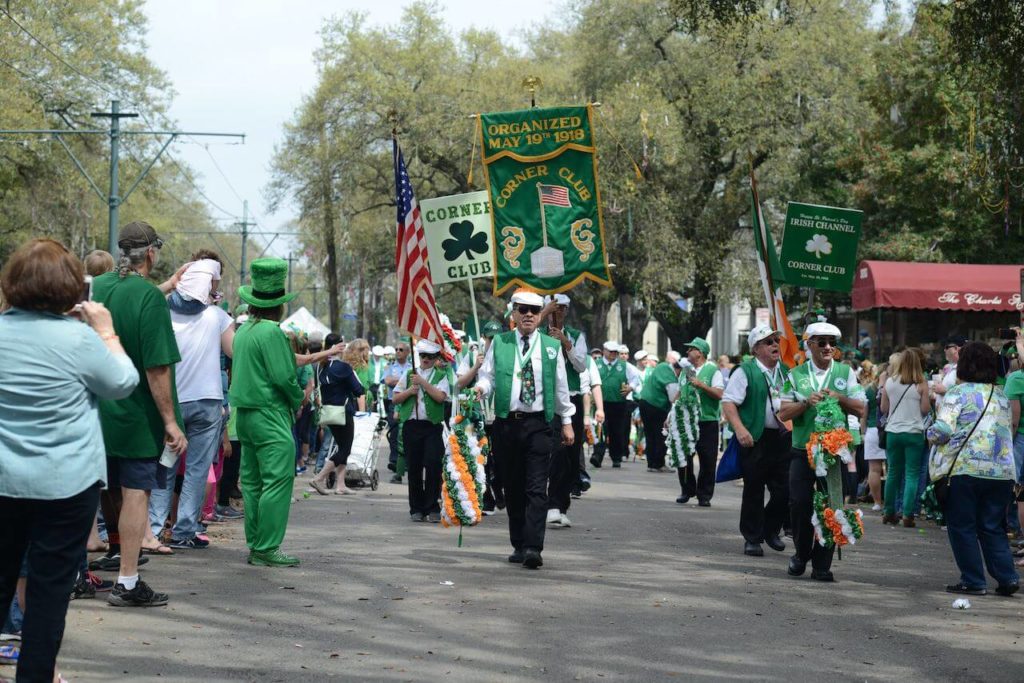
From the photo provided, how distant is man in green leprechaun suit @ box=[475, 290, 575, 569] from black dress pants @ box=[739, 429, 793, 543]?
6.74 feet

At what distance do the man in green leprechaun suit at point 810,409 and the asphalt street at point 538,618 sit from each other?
20 centimetres

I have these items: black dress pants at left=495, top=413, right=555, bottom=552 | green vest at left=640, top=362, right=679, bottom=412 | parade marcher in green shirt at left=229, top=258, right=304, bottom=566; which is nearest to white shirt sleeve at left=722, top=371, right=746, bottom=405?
black dress pants at left=495, top=413, right=555, bottom=552

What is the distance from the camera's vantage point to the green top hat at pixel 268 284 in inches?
381

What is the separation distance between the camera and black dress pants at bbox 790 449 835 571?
1018cm

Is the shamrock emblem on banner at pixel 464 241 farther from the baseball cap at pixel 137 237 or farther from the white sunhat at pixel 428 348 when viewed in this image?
the baseball cap at pixel 137 237

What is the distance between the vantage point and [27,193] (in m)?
44.0

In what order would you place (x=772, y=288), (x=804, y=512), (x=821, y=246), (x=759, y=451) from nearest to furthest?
(x=804, y=512), (x=759, y=451), (x=772, y=288), (x=821, y=246)

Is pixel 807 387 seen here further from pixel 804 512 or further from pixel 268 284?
pixel 268 284

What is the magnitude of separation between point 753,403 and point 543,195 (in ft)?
11.6

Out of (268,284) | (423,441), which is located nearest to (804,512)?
(268,284)

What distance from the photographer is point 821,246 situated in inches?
563

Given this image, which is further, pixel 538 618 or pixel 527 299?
pixel 527 299

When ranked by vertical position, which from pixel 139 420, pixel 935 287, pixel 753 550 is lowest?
pixel 753 550

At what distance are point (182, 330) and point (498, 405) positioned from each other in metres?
2.32
